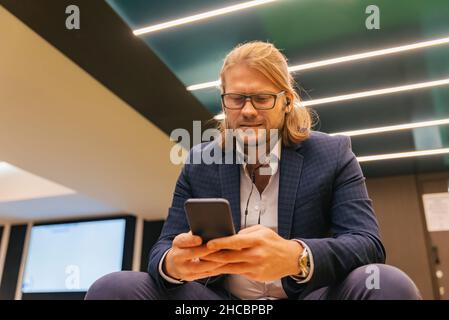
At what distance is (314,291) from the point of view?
847 millimetres

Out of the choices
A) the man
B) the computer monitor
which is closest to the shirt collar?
the man

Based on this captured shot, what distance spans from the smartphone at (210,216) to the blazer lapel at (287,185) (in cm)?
25

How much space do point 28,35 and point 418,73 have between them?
2.49 metres

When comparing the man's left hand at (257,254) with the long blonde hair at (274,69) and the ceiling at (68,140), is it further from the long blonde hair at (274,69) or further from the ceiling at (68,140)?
the ceiling at (68,140)

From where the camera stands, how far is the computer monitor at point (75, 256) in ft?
18.8

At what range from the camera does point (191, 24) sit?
7.89ft

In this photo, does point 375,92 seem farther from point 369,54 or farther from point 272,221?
point 272,221

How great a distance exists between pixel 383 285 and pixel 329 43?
7.02 feet

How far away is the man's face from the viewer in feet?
3.45

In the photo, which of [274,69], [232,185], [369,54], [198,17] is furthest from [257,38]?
[232,185]

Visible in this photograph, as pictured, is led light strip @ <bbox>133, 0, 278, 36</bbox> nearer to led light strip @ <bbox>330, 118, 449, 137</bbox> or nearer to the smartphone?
led light strip @ <bbox>330, 118, 449, 137</bbox>

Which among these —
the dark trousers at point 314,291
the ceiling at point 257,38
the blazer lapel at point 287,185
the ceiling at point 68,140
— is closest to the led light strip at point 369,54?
the ceiling at point 257,38

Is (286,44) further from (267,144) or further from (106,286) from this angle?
(106,286)
